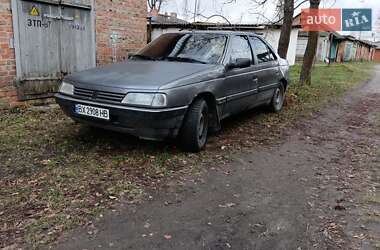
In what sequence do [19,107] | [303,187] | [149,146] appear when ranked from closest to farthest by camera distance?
[303,187] < [149,146] < [19,107]

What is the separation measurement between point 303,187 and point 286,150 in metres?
1.38

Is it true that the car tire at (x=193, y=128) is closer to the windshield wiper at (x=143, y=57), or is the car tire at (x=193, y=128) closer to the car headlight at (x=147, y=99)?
the car headlight at (x=147, y=99)

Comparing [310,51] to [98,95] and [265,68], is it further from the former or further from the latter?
[98,95]

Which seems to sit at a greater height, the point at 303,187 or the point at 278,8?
the point at 278,8

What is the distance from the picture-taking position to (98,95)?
439 centimetres

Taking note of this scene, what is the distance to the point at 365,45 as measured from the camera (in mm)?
58125

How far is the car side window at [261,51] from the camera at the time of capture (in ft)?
21.7

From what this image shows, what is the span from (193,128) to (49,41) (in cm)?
411

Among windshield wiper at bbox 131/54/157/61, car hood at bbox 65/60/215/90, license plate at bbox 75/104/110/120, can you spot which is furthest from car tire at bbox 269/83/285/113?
license plate at bbox 75/104/110/120

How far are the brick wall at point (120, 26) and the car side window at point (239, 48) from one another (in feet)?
12.3

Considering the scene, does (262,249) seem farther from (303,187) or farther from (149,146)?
(149,146)

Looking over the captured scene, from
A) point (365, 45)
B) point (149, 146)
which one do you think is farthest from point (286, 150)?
point (365, 45)

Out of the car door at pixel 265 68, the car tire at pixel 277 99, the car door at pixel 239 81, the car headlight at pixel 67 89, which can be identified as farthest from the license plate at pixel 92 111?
the car tire at pixel 277 99

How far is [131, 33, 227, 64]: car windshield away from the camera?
5406 millimetres
